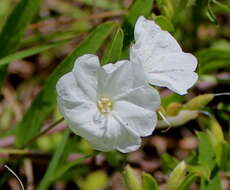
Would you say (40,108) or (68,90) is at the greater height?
(68,90)

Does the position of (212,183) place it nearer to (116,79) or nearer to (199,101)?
(199,101)

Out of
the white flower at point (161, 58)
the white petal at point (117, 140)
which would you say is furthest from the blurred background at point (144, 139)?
the white petal at point (117, 140)

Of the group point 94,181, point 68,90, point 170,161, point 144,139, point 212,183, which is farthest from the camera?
point 144,139

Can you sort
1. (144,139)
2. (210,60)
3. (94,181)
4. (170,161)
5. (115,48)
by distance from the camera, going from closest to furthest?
(115,48)
(170,161)
(210,60)
(94,181)
(144,139)

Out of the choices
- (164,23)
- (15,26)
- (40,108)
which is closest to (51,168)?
(40,108)

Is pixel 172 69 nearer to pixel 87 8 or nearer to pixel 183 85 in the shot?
pixel 183 85

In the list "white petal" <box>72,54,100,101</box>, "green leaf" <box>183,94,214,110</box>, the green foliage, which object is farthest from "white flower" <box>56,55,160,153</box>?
the green foliage

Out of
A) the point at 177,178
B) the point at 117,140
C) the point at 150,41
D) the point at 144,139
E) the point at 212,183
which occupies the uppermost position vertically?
the point at 150,41

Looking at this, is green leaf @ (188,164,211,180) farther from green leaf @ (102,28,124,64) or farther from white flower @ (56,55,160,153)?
green leaf @ (102,28,124,64)
